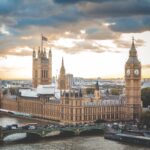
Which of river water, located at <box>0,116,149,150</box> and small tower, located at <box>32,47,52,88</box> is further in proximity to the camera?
small tower, located at <box>32,47,52,88</box>

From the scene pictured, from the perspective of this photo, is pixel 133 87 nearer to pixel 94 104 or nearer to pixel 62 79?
pixel 94 104

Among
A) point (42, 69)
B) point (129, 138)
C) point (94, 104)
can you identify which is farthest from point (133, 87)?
point (42, 69)

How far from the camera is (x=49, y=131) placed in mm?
68188

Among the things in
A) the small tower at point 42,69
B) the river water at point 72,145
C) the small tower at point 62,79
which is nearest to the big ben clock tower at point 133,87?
the river water at point 72,145

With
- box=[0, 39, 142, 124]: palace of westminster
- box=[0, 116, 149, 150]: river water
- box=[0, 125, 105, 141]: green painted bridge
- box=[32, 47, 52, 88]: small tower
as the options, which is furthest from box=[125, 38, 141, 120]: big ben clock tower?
box=[32, 47, 52, 88]: small tower

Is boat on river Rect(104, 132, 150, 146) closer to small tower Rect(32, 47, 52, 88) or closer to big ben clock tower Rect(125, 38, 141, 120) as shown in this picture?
big ben clock tower Rect(125, 38, 141, 120)

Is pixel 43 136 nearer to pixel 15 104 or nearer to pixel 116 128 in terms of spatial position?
pixel 116 128

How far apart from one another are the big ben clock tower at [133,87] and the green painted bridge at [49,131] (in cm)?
1345

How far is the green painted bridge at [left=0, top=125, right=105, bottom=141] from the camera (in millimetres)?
64331

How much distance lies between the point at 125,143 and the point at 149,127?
947cm

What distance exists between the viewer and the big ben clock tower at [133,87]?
→ 85875 mm

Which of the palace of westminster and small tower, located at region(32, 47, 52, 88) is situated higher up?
small tower, located at region(32, 47, 52, 88)

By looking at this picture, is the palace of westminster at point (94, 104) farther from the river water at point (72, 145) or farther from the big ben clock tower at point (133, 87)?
the river water at point (72, 145)

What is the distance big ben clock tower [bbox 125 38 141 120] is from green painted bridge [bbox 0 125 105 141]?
44.1ft
